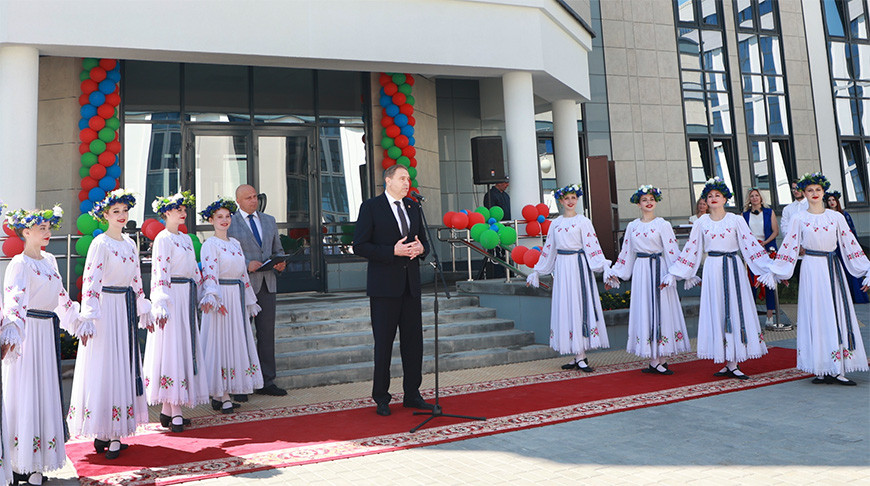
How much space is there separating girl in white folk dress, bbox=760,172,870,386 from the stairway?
2883 millimetres

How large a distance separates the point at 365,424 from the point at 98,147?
6580 millimetres

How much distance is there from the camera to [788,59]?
1706cm

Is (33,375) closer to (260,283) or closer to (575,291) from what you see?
(260,283)

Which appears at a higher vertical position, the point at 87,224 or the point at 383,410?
the point at 87,224

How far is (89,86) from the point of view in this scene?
367 inches

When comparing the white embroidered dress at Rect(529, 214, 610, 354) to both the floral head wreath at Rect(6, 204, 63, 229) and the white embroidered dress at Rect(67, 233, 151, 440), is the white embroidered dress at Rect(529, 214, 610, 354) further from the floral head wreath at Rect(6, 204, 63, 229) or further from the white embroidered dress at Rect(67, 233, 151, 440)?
the floral head wreath at Rect(6, 204, 63, 229)

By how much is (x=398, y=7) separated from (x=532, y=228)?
391 centimetres

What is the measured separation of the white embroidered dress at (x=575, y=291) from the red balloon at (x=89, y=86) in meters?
6.96

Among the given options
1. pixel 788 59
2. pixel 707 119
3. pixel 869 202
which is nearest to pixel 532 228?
pixel 707 119

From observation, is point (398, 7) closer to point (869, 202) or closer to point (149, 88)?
point (149, 88)

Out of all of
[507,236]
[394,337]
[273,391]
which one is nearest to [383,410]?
[394,337]

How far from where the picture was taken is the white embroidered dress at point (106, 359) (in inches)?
167

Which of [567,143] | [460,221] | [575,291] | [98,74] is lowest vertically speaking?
[575,291]

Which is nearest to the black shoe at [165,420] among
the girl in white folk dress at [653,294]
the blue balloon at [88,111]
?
the girl in white folk dress at [653,294]
